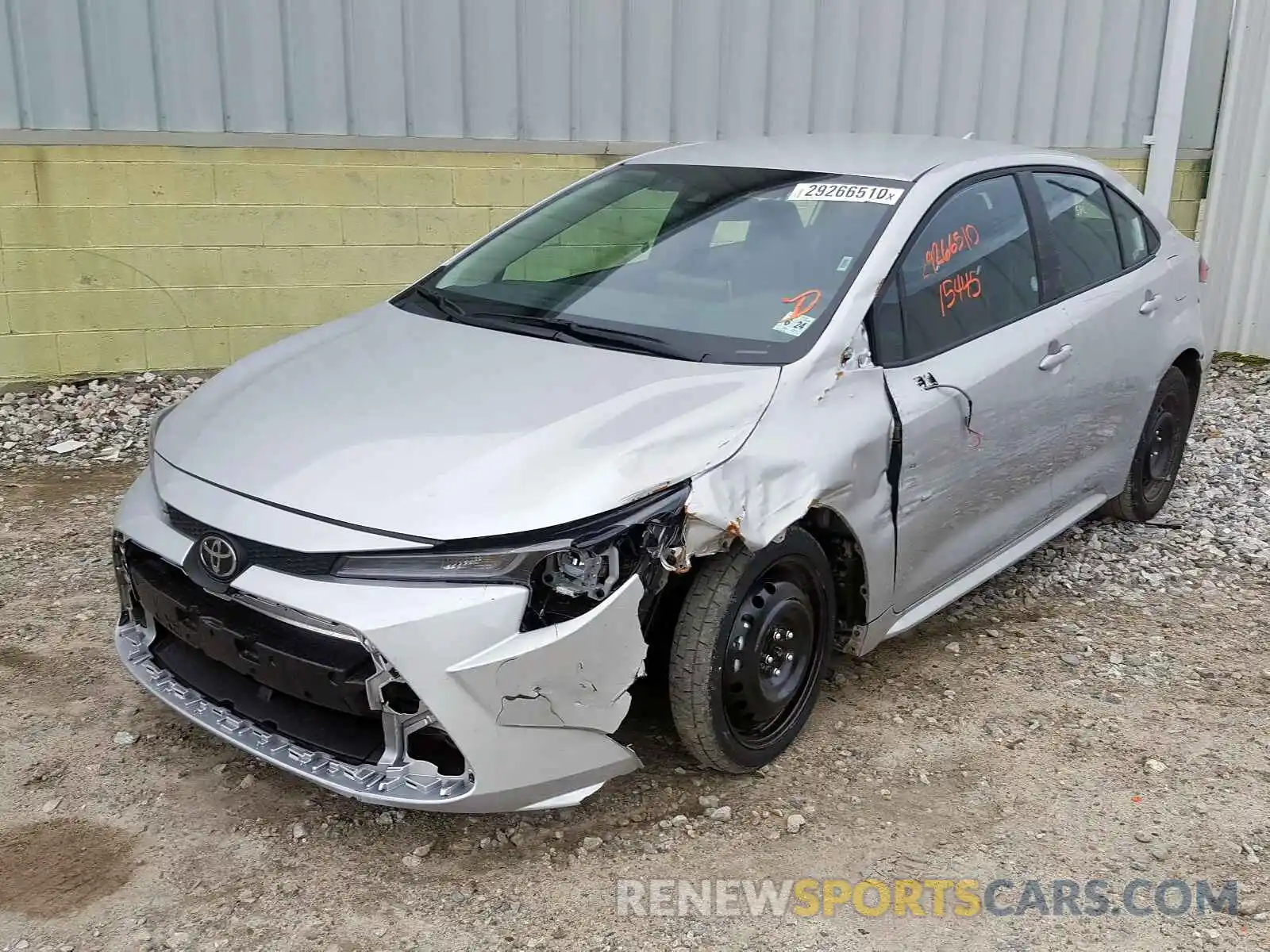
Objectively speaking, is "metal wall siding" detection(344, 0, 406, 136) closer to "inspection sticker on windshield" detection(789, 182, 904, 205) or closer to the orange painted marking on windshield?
"inspection sticker on windshield" detection(789, 182, 904, 205)

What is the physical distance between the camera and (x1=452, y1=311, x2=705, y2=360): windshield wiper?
330 cm

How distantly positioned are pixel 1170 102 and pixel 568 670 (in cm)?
749

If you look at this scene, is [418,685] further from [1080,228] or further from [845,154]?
[1080,228]

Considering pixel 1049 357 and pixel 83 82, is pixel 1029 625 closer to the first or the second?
pixel 1049 357

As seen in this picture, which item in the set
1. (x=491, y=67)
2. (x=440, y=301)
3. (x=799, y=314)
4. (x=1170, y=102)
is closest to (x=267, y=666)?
(x=440, y=301)

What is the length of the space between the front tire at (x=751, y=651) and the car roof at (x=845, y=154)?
1373 millimetres

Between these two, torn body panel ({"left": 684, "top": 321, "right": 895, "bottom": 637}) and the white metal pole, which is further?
the white metal pole

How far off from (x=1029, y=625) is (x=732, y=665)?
1743mm

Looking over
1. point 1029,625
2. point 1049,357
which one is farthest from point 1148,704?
point 1049,357

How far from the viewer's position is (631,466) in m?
2.77

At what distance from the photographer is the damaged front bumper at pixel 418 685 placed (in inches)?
100.0

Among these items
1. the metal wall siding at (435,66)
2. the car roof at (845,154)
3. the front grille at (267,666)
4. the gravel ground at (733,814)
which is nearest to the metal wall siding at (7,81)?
the metal wall siding at (435,66)

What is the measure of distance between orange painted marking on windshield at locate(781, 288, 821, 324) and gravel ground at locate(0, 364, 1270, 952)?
3.71 feet

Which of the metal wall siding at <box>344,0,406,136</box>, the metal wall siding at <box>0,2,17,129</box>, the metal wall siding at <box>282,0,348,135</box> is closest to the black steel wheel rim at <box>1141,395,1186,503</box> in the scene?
the metal wall siding at <box>344,0,406,136</box>
